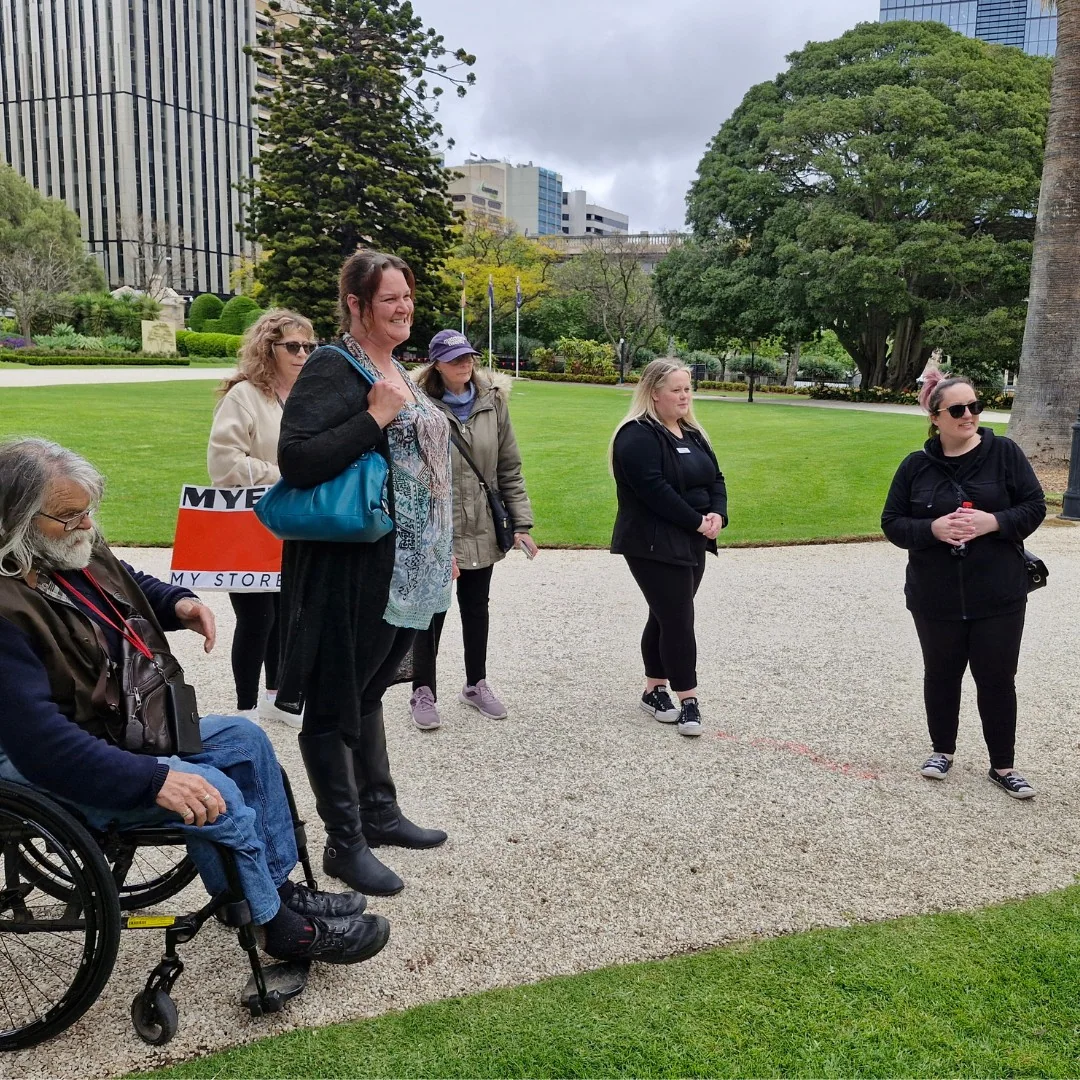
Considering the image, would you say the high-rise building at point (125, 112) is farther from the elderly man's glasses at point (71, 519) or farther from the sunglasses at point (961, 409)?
the elderly man's glasses at point (71, 519)

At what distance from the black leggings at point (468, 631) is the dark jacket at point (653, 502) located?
74 centimetres

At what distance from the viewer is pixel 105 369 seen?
3516cm

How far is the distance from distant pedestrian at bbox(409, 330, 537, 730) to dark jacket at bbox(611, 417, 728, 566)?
A: 52cm

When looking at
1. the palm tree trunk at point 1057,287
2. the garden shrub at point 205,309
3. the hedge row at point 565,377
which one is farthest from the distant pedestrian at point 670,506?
the garden shrub at point 205,309

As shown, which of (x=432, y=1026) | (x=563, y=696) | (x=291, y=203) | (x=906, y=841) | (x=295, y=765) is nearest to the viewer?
(x=432, y=1026)

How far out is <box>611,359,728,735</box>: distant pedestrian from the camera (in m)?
4.67

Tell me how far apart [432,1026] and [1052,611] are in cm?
645

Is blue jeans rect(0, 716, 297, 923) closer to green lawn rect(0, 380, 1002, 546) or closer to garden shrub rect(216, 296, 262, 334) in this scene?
green lawn rect(0, 380, 1002, 546)

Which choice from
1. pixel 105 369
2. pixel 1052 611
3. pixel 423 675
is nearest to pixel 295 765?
pixel 423 675

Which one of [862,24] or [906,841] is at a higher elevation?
[862,24]

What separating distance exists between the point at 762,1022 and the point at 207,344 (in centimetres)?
4795

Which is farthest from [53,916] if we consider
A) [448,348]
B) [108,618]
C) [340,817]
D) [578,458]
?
[578,458]

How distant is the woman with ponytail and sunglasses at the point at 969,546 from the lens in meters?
3.93

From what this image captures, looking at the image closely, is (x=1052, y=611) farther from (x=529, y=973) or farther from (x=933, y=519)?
(x=529, y=973)
